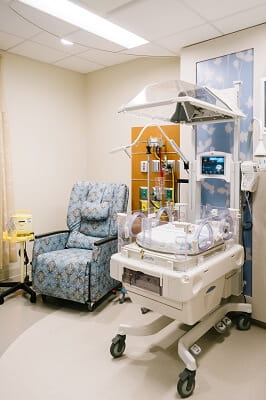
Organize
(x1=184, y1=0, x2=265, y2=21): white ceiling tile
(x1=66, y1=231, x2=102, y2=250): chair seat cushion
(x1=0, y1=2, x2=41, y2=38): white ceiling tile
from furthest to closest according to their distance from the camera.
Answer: (x1=66, y1=231, x2=102, y2=250): chair seat cushion, (x1=0, y1=2, x2=41, y2=38): white ceiling tile, (x1=184, y1=0, x2=265, y2=21): white ceiling tile

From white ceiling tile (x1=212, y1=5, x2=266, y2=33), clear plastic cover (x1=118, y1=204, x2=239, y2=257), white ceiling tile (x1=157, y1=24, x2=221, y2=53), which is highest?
white ceiling tile (x1=157, y1=24, x2=221, y2=53)

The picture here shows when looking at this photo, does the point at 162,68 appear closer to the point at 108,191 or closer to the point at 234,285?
the point at 108,191

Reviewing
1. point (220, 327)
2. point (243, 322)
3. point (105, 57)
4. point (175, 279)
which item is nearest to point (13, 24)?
point (105, 57)

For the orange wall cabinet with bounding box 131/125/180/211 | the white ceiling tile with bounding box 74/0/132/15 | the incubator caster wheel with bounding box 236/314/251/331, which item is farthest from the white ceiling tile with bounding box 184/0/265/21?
the incubator caster wheel with bounding box 236/314/251/331

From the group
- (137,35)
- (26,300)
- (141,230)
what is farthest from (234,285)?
(137,35)

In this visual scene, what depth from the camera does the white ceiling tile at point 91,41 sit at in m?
3.12

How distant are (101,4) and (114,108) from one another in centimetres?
184

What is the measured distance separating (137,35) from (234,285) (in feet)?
8.03

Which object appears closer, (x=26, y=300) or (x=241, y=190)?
(x=241, y=190)

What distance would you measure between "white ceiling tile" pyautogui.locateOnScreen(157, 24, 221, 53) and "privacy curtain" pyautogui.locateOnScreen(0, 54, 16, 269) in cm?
188

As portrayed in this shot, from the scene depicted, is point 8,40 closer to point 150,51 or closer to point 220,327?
point 150,51

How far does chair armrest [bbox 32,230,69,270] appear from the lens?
3311 millimetres

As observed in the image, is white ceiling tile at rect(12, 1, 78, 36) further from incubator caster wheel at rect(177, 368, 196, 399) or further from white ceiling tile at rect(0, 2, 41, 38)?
incubator caster wheel at rect(177, 368, 196, 399)

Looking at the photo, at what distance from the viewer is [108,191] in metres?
3.67
